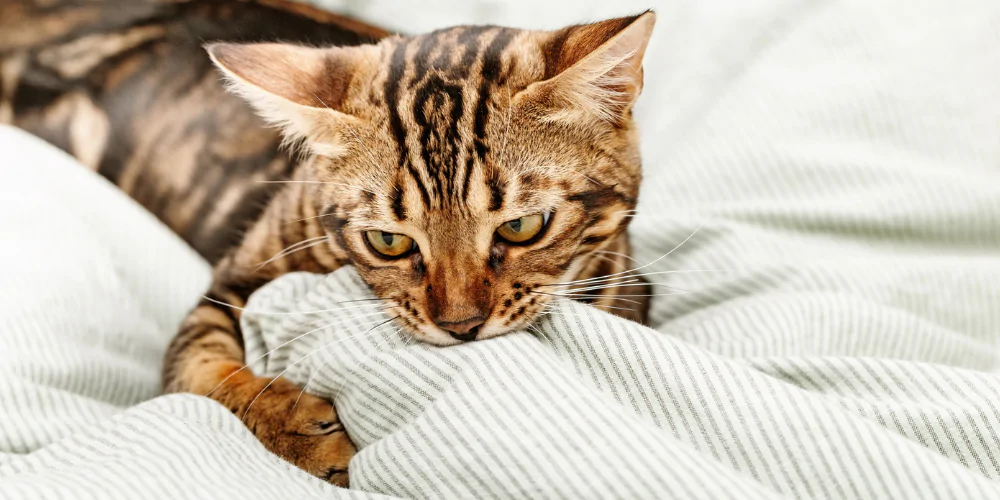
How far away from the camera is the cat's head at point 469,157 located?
1.05 meters

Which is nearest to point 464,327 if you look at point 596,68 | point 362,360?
point 362,360

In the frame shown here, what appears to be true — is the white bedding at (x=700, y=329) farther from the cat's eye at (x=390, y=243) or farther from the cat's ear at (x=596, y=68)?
the cat's ear at (x=596, y=68)

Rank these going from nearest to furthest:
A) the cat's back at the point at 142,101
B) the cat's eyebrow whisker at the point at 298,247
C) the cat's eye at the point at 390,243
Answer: the cat's eye at the point at 390,243 < the cat's eyebrow whisker at the point at 298,247 < the cat's back at the point at 142,101

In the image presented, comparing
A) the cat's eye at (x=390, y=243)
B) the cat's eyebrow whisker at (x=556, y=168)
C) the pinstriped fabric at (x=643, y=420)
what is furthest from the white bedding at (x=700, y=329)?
the cat's eyebrow whisker at (x=556, y=168)

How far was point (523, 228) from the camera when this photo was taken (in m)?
1.08

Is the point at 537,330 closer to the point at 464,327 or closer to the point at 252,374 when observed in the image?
the point at 464,327

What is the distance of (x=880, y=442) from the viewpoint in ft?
2.72

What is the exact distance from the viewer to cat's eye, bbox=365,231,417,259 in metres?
1.12

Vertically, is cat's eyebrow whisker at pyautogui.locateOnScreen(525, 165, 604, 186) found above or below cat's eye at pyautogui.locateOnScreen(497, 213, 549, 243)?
above

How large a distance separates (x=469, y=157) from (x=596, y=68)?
0.75 feet

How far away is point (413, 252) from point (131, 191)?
111 centimetres

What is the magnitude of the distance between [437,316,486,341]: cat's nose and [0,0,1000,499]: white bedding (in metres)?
0.06

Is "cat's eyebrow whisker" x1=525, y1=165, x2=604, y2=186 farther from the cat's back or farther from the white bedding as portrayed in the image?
the cat's back

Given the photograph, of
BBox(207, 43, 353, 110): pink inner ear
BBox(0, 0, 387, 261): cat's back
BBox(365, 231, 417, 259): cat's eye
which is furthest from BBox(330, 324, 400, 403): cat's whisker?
BBox(0, 0, 387, 261): cat's back
